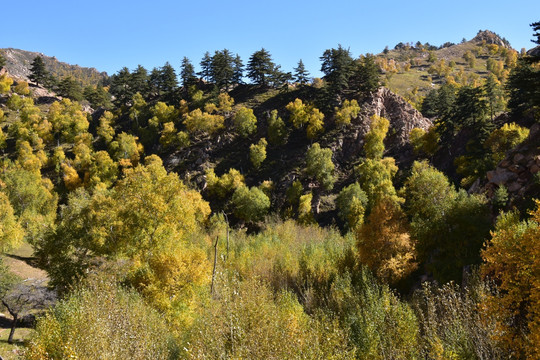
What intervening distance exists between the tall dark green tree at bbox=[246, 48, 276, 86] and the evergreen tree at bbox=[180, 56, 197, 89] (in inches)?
807

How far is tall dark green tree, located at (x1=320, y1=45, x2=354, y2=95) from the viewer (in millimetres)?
76438

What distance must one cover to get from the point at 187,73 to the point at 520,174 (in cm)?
9968

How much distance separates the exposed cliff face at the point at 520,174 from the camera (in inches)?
931

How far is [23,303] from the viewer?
83.5 feet

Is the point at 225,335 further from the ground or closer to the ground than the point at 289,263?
further from the ground

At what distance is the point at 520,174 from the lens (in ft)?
84.7

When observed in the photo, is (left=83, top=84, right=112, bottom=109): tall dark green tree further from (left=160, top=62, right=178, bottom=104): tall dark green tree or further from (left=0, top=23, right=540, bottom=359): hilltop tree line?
(left=160, top=62, right=178, bottom=104): tall dark green tree

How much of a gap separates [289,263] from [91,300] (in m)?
21.6

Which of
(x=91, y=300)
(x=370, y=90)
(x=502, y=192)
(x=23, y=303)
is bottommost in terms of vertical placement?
(x=23, y=303)

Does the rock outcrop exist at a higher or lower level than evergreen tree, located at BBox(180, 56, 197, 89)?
lower

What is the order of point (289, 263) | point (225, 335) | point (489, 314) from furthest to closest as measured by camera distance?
point (289, 263) → point (489, 314) → point (225, 335)

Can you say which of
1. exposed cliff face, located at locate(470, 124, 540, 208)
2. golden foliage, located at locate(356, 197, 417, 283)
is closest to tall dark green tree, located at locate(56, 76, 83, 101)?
golden foliage, located at locate(356, 197, 417, 283)

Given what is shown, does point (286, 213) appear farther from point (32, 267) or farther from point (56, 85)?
point (56, 85)

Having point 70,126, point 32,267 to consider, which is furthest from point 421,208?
point 70,126
